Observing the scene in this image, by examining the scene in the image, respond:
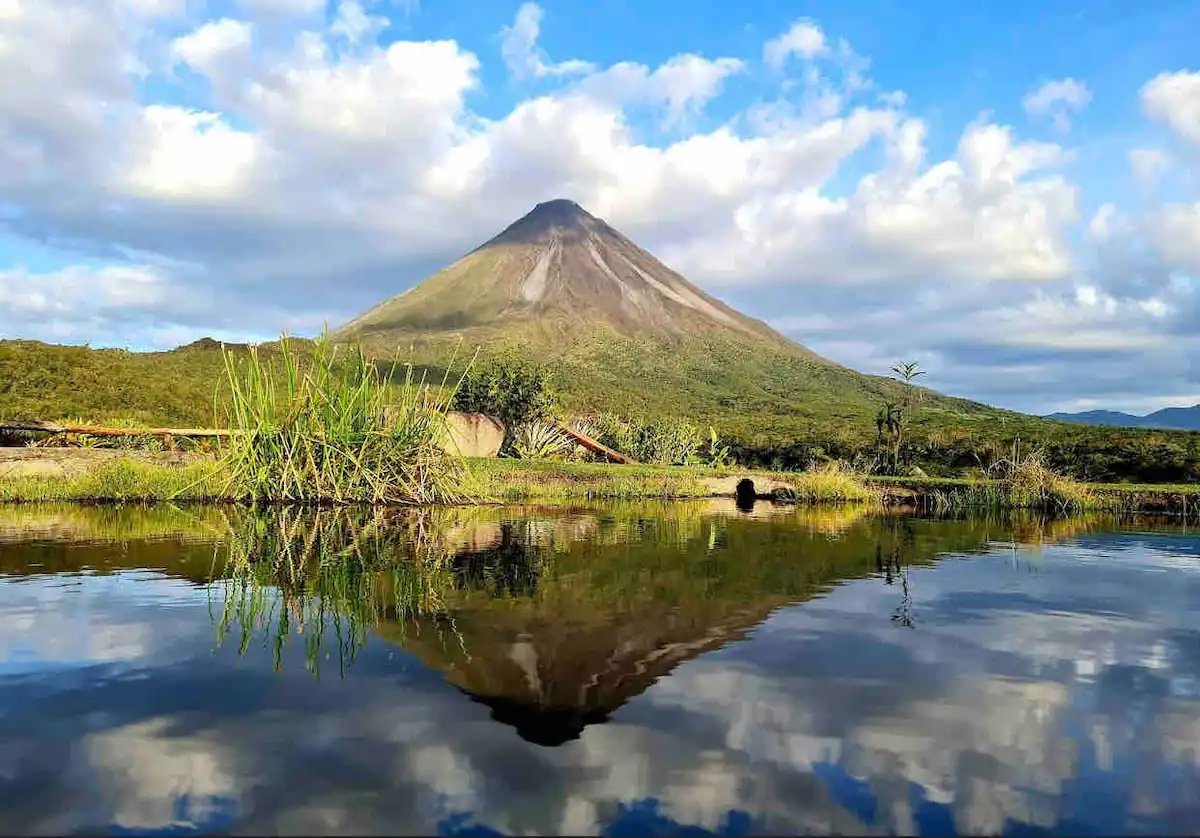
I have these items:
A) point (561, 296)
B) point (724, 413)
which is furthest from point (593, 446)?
point (561, 296)

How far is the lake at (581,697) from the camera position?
2.92m

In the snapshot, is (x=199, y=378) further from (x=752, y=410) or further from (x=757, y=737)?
(x=752, y=410)

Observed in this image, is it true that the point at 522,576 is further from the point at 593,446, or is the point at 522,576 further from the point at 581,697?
the point at 593,446

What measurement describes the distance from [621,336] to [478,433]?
103923mm

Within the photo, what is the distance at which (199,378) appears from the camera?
4019 centimetres

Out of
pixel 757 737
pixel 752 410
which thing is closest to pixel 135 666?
pixel 757 737

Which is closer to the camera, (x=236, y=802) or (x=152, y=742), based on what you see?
(x=236, y=802)

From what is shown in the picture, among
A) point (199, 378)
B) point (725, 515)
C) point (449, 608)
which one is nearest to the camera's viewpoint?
point (449, 608)

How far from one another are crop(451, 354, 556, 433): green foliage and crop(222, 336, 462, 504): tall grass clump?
8736 mm

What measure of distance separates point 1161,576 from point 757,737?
24.6 ft

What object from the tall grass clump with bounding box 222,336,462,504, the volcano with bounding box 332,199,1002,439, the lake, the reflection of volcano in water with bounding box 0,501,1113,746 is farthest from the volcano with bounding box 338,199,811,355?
the lake

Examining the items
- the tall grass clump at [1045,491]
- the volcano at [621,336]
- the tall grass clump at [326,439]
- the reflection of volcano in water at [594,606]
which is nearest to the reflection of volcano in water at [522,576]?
the reflection of volcano in water at [594,606]

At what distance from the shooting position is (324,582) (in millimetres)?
6973

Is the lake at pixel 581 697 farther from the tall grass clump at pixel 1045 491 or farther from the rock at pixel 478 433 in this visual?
the rock at pixel 478 433
